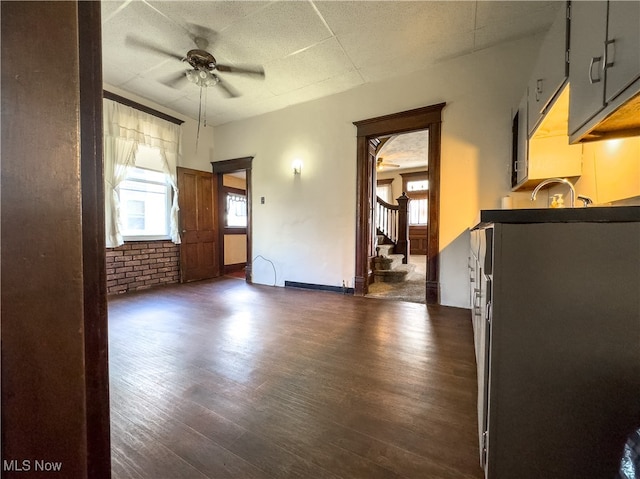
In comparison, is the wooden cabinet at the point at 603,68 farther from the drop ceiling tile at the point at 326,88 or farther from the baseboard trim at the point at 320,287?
the baseboard trim at the point at 320,287

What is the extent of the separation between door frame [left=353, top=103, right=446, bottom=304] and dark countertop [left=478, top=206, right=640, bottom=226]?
248 centimetres

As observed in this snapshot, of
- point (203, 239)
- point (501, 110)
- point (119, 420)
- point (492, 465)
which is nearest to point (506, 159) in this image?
point (501, 110)

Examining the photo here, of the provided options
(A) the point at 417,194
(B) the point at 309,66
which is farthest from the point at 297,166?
(A) the point at 417,194

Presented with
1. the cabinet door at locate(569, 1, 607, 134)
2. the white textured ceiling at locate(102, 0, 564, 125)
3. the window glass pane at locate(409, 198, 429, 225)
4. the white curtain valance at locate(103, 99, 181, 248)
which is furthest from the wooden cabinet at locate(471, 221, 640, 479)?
the window glass pane at locate(409, 198, 429, 225)

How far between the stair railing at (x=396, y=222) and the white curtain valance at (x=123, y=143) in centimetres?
396

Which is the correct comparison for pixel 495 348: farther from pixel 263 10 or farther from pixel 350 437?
pixel 263 10

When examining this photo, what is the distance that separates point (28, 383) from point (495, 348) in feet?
3.54

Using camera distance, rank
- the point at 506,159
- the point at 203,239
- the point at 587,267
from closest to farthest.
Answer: the point at 587,267 < the point at 506,159 < the point at 203,239

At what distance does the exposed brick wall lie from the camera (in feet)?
12.4

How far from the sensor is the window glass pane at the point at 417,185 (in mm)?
7904

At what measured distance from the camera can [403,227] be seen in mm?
5324

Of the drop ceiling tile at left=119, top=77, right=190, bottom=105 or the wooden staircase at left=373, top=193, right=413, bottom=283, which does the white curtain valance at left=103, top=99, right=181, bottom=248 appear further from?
the wooden staircase at left=373, top=193, right=413, bottom=283

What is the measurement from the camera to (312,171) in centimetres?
404

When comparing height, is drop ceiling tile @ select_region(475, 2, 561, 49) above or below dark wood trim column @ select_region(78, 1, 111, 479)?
above
